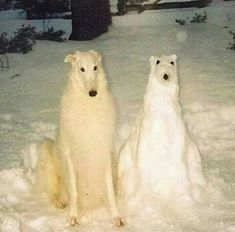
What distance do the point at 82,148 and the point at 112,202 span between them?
0.58 m

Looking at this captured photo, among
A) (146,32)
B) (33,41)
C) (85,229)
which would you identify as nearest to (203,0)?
(146,32)

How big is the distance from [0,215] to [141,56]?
4705mm

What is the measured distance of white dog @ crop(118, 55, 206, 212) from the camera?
4.98 m

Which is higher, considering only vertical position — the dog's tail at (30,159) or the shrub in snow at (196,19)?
the shrub in snow at (196,19)

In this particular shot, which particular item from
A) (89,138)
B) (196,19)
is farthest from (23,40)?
(89,138)

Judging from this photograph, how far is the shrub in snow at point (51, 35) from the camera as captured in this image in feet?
28.4

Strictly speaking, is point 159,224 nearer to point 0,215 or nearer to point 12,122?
point 0,215

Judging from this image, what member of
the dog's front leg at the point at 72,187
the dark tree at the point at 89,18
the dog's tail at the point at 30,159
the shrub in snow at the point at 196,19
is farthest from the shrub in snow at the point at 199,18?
the dog's front leg at the point at 72,187

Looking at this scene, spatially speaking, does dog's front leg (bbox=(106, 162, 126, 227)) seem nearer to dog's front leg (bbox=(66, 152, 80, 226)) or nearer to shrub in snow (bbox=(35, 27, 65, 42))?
dog's front leg (bbox=(66, 152, 80, 226))

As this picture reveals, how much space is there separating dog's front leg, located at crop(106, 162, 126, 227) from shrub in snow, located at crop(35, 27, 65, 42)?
4.27 meters

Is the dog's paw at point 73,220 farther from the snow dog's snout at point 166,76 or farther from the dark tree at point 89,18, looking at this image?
the dark tree at point 89,18

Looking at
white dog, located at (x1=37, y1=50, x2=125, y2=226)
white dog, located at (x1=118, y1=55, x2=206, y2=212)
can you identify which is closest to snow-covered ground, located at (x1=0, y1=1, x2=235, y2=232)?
white dog, located at (x1=37, y1=50, x2=125, y2=226)

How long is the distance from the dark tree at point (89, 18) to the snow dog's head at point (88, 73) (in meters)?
4.01

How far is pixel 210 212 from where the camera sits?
493cm
